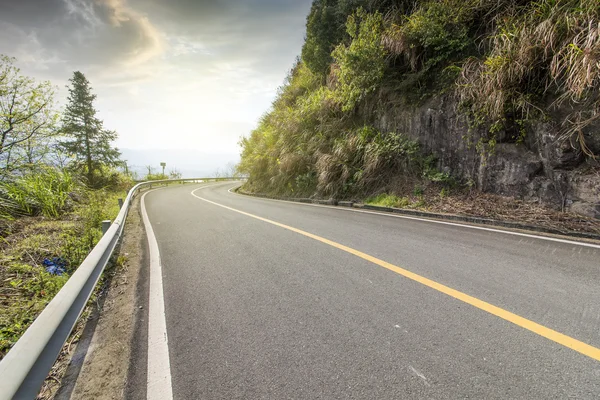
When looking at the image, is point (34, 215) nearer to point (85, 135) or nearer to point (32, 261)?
point (32, 261)

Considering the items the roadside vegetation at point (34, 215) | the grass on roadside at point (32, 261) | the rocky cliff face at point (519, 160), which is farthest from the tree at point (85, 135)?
the rocky cliff face at point (519, 160)

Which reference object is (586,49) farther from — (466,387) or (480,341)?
(466,387)

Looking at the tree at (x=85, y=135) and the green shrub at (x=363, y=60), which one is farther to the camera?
the tree at (x=85, y=135)

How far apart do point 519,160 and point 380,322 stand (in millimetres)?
5692

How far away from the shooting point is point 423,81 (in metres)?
8.12

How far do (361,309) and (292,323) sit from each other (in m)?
0.63

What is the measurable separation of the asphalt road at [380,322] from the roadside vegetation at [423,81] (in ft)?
10.4

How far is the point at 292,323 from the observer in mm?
2230

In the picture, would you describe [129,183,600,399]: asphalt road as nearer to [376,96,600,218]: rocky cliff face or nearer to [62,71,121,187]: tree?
[376,96,600,218]: rocky cliff face

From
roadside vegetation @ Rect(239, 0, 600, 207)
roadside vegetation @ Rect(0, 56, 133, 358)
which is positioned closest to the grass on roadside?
roadside vegetation @ Rect(0, 56, 133, 358)

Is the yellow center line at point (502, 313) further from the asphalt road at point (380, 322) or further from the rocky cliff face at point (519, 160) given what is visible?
the rocky cliff face at point (519, 160)

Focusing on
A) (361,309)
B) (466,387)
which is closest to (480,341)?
(466,387)

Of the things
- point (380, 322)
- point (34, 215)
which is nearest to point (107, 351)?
point (380, 322)

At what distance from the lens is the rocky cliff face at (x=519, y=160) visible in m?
4.77
